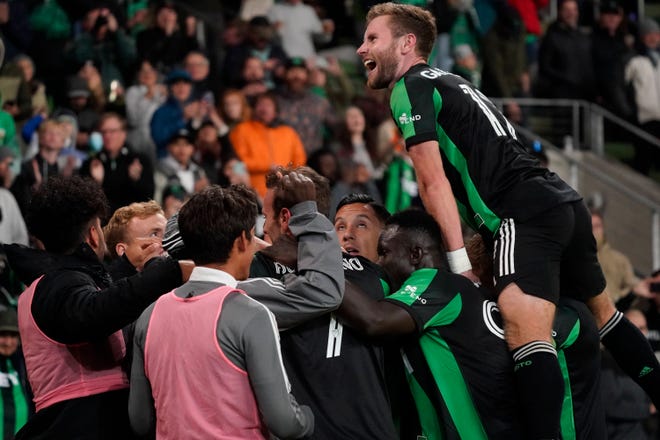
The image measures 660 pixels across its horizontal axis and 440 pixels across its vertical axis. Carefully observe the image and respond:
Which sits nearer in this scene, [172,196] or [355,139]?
[172,196]

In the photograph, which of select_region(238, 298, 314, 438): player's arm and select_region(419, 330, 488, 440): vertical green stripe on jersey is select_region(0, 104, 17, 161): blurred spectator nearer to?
select_region(419, 330, 488, 440): vertical green stripe on jersey

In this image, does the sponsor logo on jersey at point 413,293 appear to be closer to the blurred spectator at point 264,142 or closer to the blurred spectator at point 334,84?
the blurred spectator at point 264,142

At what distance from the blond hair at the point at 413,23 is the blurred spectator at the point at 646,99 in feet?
32.5

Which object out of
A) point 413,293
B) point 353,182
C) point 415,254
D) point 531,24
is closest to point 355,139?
point 353,182

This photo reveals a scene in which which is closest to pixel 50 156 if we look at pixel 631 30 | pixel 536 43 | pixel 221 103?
pixel 221 103

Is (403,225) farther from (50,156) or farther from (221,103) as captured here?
(221,103)

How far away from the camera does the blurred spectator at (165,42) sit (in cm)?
1298

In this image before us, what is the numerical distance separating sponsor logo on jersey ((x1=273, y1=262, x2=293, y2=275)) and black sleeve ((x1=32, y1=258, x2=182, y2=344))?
1.38 feet

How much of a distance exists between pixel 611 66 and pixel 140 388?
12.1 meters

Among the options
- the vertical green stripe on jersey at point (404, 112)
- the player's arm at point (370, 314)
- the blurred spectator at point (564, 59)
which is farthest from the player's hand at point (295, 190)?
the blurred spectator at point (564, 59)


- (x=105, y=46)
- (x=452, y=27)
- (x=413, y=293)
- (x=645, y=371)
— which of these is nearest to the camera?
(x=413, y=293)

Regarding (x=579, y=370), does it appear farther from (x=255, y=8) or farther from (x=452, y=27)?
(x=452, y=27)

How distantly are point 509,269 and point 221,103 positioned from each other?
745cm

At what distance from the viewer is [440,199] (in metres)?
5.57
